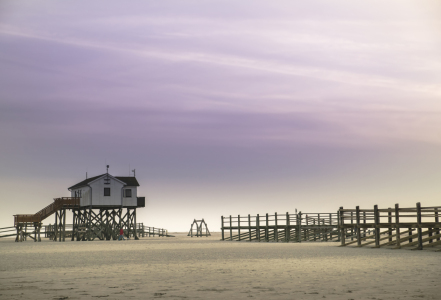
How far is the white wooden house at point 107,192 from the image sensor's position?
55.6 metres

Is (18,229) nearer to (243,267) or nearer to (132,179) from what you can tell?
(132,179)

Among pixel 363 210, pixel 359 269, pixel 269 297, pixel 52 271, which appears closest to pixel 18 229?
pixel 363 210

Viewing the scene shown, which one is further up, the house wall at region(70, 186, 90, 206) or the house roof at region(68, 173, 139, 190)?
the house roof at region(68, 173, 139, 190)

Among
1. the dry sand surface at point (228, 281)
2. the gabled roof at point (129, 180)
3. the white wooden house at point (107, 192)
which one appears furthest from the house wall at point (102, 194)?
the dry sand surface at point (228, 281)

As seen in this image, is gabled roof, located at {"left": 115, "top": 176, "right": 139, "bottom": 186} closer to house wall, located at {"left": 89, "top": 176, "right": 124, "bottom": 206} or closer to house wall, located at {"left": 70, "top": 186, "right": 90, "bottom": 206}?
house wall, located at {"left": 89, "top": 176, "right": 124, "bottom": 206}

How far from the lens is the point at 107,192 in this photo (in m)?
56.1

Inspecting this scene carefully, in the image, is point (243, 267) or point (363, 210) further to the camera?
point (363, 210)

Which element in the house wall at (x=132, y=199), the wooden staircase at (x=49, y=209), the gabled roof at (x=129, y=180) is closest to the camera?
the wooden staircase at (x=49, y=209)

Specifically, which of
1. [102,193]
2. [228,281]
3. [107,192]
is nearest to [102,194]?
[102,193]

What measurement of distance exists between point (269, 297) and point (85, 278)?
558cm

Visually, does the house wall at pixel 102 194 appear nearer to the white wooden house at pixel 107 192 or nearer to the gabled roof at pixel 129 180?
the white wooden house at pixel 107 192

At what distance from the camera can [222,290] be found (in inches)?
441

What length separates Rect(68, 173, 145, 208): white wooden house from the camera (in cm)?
5562

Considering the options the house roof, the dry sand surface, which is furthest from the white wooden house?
the dry sand surface
